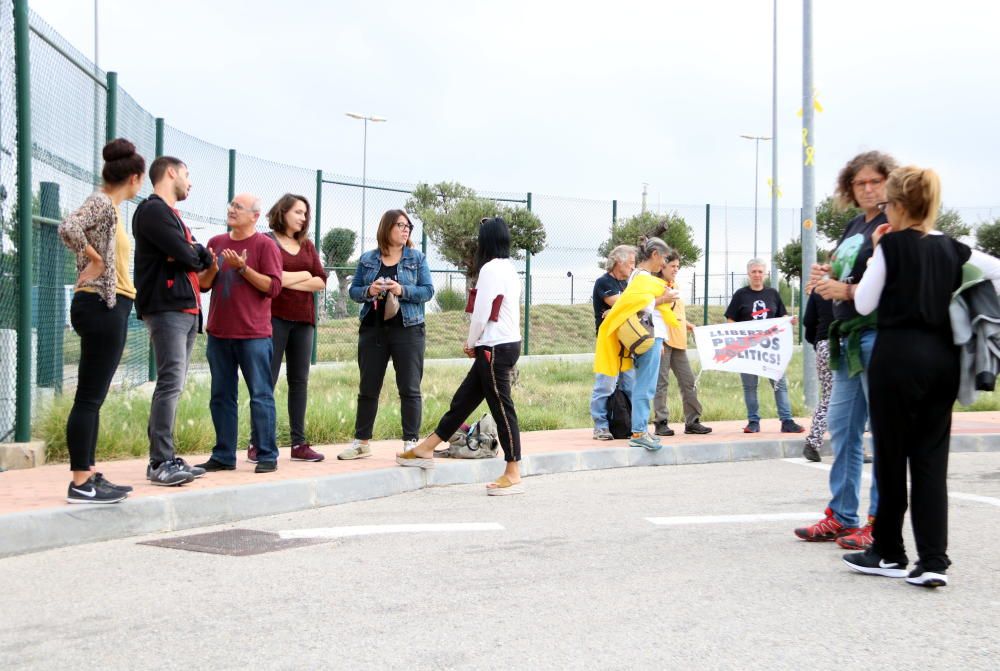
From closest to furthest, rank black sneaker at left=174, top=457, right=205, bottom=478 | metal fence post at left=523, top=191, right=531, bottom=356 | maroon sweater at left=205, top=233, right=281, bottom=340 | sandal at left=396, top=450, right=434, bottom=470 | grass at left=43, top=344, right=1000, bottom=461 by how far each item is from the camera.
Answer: black sneaker at left=174, top=457, right=205, bottom=478 < maroon sweater at left=205, top=233, right=281, bottom=340 < sandal at left=396, top=450, right=434, bottom=470 < grass at left=43, top=344, right=1000, bottom=461 < metal fence post at left=523, top=191, right=531, bottom=356

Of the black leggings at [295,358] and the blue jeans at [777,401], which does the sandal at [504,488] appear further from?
the blue jeans at [777,401]

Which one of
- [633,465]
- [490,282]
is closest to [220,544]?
[490,282]

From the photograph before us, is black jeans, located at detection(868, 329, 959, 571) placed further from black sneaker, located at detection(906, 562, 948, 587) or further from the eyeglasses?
the eyeglasses

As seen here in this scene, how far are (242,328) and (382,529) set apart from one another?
6.40 feet

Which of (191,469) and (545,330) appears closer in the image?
(191,469)

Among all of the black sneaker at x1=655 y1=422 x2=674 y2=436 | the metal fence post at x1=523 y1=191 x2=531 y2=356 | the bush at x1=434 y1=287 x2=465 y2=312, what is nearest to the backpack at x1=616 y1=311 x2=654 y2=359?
the black sneaker at x1=655 y1=422 x2=674 y2=436

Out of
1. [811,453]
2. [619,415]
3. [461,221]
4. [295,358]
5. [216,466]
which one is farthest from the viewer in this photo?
[461,221]

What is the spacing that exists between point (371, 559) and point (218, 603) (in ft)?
3.29

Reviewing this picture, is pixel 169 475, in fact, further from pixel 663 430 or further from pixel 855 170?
pixel 663 430

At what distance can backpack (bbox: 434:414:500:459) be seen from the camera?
8.52m

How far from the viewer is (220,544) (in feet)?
18.5

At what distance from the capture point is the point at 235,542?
5699mm

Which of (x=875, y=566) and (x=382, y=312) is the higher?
(x=382, y=312)

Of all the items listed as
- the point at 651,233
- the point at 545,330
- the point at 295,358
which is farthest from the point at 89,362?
the point at 651,233
